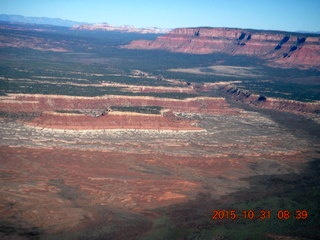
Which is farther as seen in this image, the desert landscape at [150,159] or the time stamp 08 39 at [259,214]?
the time stamp 08 39 at [259,214]

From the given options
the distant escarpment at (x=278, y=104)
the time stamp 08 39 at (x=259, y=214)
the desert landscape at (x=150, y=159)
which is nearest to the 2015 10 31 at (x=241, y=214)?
the time stamp 08 39 at (x=259, y=214)

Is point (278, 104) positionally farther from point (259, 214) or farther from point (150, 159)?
point (259, 214)

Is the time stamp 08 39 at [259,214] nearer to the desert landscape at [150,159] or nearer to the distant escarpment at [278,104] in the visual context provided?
the desert landscape at [150,159]

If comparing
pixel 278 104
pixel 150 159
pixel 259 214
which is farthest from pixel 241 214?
pixel 278 104

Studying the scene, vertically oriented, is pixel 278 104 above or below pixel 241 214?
above

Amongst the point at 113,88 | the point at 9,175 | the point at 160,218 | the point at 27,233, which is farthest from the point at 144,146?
the point at 113,88

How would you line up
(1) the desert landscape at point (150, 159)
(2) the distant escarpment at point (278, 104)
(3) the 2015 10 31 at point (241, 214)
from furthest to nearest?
1. (2) the distant escarpment at point (278, 104)
2. (3) the 2015 10 31 at point (241, 214)
3. (1) the desert landscape at point (150, 159)

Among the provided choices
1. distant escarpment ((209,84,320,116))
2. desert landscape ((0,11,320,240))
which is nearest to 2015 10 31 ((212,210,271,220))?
desert landscape ((0,11,320,240))
